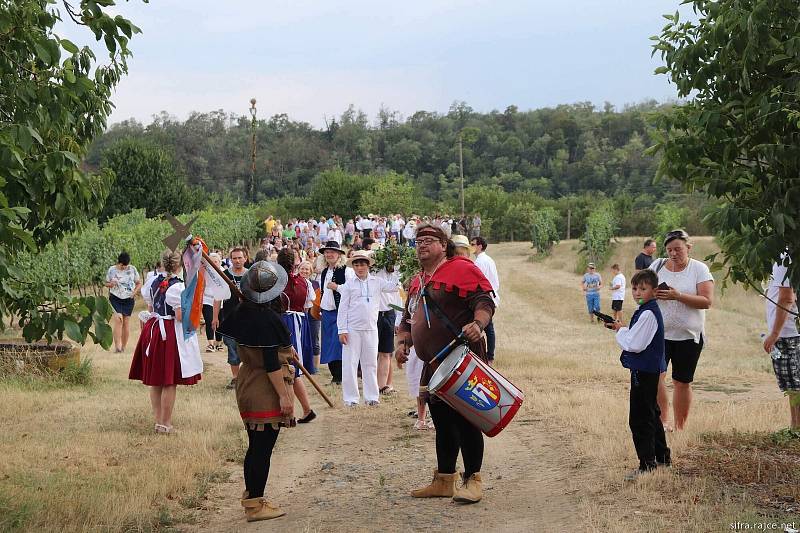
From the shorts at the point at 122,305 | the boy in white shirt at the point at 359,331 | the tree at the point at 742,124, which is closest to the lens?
the tree at the point at 742,124

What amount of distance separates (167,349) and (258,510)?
3526mm

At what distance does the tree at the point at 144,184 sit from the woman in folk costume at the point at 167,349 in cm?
5365

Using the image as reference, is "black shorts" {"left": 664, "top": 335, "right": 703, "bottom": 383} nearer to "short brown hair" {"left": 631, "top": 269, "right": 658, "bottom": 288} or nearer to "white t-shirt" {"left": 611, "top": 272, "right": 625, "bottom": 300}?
"short brown hair" {"left": 631, "top": 269, "right": 658, "bottom": 288}

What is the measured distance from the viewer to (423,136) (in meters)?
128

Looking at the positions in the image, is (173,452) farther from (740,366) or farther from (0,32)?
(740,366)

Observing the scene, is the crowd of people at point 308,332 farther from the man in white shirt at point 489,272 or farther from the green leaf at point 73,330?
the green leaf at point 73,330

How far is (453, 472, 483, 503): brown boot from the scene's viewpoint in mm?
6773

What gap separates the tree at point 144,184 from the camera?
2453 inches

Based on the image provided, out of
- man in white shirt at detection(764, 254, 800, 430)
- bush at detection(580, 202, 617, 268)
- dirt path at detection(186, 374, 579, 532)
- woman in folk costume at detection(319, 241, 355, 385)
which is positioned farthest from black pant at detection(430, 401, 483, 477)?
bush at detection(580, 202, 617, 268)

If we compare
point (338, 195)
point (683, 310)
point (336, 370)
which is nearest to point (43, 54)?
point (683, 310)

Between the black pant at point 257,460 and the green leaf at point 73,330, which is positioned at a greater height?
the green leaf at point 73,330

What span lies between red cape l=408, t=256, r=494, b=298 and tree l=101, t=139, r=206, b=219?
57.1 meters

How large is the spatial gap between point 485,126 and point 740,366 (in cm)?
11736

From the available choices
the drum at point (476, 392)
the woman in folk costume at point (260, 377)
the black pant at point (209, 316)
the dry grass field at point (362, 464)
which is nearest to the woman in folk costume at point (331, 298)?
the dry grass field at point (362, 464)
